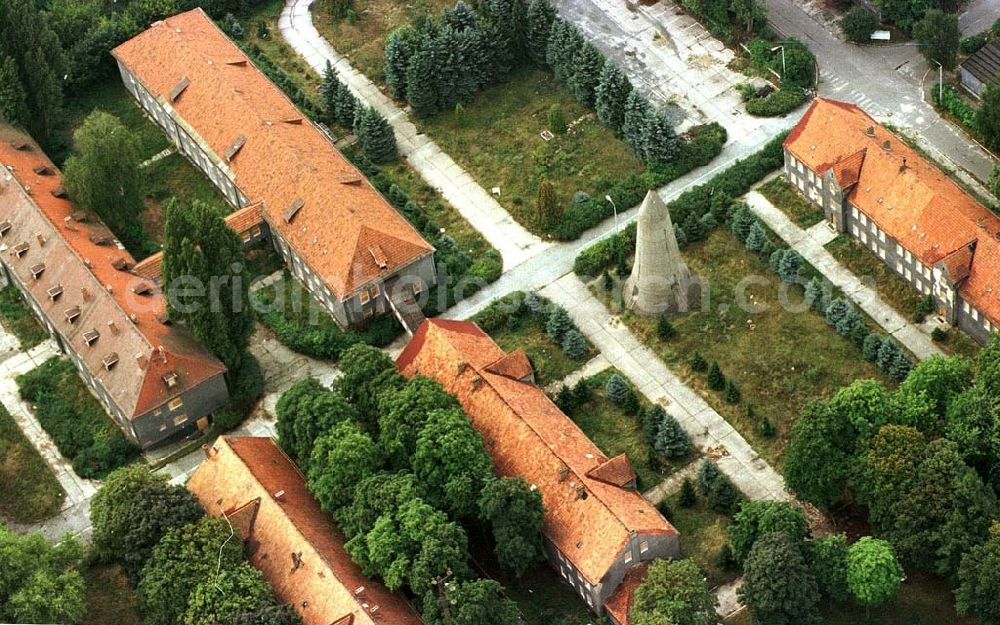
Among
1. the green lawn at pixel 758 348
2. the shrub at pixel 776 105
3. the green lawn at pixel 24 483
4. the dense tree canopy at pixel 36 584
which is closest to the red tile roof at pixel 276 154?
the green lawn at pixel 758 348

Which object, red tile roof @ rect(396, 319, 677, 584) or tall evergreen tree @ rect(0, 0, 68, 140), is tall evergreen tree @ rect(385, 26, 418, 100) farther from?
red tile roof @ rect(396, 319, 677, 584)

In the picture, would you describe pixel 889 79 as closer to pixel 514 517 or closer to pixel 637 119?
pixel 637 119

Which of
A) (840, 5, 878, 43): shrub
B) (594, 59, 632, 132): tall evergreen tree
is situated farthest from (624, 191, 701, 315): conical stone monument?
(840, 5, 878, 43): shrub

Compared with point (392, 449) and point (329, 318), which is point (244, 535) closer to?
point (392, 449)

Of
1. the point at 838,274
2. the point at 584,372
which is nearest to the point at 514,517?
the point at 584,372

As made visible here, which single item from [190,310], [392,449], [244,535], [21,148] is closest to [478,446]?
[392,449]

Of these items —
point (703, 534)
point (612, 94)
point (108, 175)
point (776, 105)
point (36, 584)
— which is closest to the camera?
point (36, 584)
